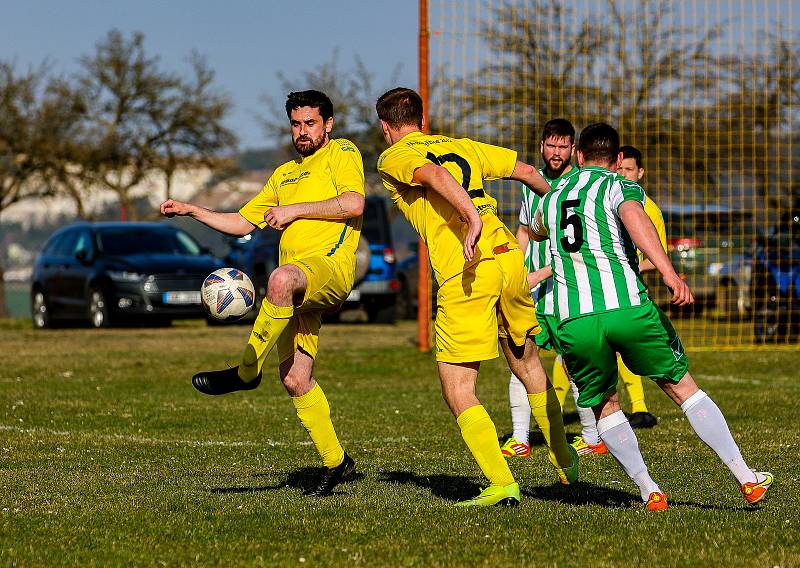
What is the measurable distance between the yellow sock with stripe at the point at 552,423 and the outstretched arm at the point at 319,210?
1373 millimetres

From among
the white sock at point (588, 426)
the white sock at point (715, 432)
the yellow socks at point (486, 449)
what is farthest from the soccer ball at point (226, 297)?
the white sock at point (588, 426)

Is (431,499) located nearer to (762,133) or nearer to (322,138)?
(322,138)

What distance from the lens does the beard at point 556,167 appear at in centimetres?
864

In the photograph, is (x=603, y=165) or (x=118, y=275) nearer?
(x=603, y=165)

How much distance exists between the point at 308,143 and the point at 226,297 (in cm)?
93

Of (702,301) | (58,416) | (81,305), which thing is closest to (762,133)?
(702,301)

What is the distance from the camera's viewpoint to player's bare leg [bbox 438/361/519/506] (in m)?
6.52

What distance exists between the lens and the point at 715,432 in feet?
20.9

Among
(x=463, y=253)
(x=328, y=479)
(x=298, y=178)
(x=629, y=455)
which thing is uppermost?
(x=298, y=178)

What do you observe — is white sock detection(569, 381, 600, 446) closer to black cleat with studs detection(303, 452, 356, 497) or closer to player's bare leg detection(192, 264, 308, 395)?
black cleat with studs detection(303, 452, 356, 497)

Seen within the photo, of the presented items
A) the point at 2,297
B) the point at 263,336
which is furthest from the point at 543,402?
the point at 2,297

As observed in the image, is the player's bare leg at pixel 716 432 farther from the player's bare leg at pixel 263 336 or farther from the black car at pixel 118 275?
the black car at pixel 118 275

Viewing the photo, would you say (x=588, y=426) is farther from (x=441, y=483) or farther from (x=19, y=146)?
(x=19, y=146)

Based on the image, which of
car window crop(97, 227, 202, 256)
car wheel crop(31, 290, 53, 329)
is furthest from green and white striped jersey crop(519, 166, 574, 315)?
car wheel crop(31, 290, 53, 329)
